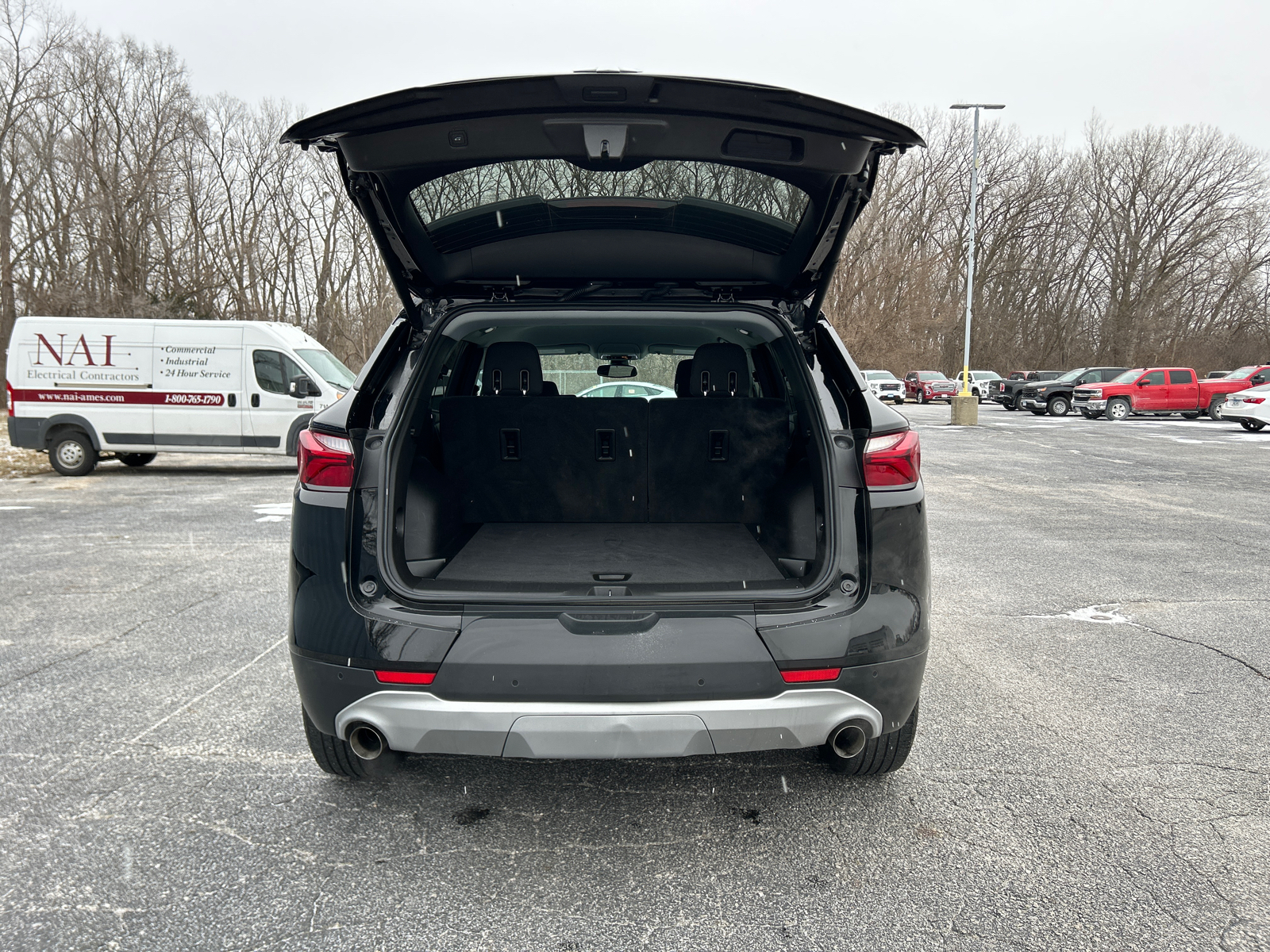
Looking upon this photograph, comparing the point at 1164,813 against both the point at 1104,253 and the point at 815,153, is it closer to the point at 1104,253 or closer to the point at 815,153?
the point at 815,153

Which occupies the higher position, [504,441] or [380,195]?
[380,195]

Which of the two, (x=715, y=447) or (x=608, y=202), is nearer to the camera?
(x=608, y=202)

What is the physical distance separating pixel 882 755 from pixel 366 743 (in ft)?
5.21

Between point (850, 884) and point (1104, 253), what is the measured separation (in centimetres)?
5505

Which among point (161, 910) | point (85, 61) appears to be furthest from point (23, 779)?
point (85, 61)

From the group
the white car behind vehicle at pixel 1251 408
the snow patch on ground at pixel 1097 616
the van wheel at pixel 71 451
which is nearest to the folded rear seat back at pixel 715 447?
the snow patch on ground at pixel 1097 616

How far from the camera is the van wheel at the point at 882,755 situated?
2713 millimetres

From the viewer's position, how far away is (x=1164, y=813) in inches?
105

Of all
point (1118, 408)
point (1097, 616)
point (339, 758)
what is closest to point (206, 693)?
point (339, 758)

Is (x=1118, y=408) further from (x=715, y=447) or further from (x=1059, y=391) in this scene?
(x=715, y=447)

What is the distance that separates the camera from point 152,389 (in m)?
12.3

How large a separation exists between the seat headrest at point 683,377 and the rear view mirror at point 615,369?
0.39 m

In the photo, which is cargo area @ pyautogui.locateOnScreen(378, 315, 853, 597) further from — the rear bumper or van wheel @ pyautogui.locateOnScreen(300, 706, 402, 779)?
the rear bumper

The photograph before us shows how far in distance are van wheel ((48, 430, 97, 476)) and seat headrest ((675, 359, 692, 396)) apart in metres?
11.4
